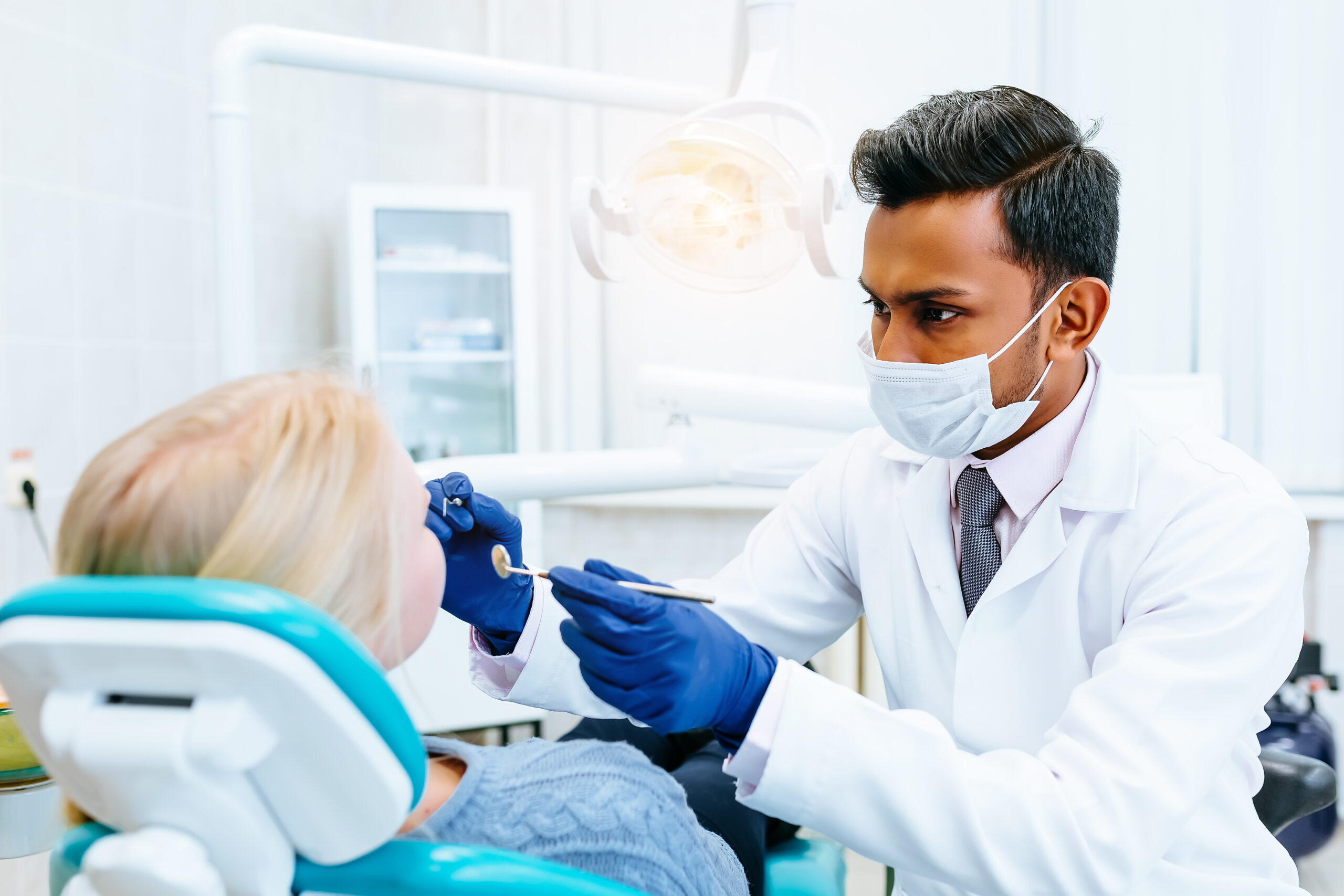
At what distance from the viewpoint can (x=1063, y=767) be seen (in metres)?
0.85

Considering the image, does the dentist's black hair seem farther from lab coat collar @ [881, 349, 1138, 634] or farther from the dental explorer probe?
the dental explorer probe

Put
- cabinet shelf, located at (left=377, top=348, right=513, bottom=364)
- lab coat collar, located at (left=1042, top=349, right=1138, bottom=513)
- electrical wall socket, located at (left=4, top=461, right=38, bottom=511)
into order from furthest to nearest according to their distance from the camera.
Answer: cabinet shelf, located at (left=377, top=348, right=513, bottom=364)
electrical wall socket, located at (left=4, top=461, right=38, bottom=511)
lab coat collar, located at (left=1042, top=349, right=1138, bottom=513)

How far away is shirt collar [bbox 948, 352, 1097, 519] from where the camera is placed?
1105 millimetres

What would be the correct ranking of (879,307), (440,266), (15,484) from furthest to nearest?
(440,266), (15,484), (879,307)

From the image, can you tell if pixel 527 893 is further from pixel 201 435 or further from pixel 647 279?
pixel 647 279

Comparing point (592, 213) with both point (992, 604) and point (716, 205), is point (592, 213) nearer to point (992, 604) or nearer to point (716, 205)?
point (716, 205)

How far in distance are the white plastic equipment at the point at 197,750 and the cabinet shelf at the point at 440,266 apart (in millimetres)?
2258

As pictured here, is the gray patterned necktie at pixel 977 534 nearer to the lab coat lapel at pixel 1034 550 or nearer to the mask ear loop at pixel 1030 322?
the lab coat lapel at pixel 1034 550

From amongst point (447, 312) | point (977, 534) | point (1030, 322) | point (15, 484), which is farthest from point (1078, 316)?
point (447, 312)

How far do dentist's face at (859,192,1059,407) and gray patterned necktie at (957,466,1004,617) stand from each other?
0.37 feet

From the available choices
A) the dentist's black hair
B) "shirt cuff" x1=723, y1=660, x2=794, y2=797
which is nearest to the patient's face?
"shirt cuff" x1=723, y1=660, x2=794, y2=797

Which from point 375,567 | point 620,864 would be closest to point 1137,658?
point 620,864

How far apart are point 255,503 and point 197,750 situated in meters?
0.16

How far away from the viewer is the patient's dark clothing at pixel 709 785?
1153 millimetres
